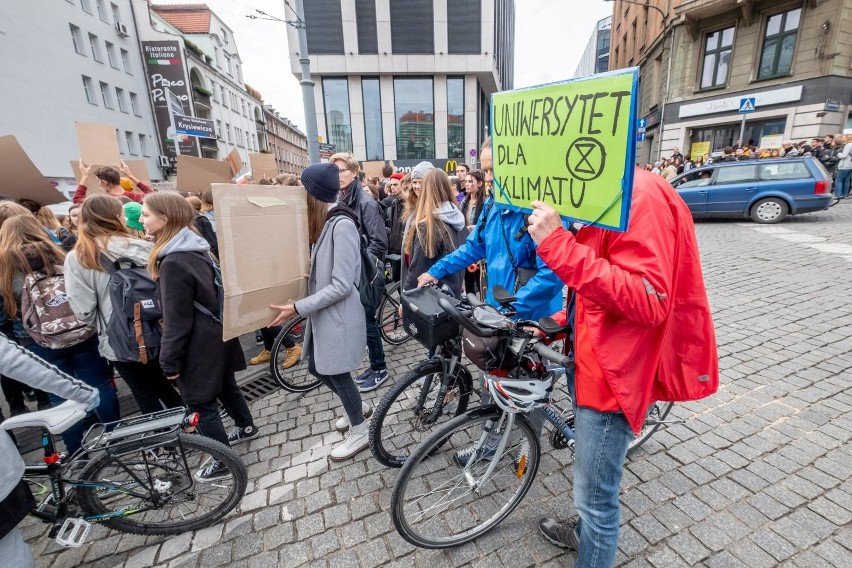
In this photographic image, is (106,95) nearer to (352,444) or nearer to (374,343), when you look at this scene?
(374,343)

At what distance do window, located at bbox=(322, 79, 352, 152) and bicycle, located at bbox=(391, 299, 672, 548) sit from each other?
82.7 feet

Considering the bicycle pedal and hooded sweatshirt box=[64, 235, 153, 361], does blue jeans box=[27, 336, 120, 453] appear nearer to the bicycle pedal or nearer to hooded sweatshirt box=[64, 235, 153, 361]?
hooded sweatshirt box=[64, 235, 153, 361]

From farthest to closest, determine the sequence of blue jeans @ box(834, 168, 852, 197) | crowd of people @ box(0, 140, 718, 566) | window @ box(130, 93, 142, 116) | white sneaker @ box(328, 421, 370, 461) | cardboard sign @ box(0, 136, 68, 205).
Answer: window @ box(130, 93, 142, 116) → blue jeans @ box(834, 168, 852, 197) → cardboard sign @ box(0, 136, 68, 205) → white sneaker @ box(328, 421, 370, 461) → crowd of people @ box(0, 140, 718, 566)

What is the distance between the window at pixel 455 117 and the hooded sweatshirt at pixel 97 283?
25019 millimetres

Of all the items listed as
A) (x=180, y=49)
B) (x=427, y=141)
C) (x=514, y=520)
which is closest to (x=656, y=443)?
(x=514, y=520)

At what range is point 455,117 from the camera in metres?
26.2


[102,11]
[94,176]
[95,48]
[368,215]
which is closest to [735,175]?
[368,215]

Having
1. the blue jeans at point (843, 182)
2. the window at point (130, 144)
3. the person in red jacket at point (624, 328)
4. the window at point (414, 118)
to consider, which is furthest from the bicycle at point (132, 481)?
the window at point (130, 144)

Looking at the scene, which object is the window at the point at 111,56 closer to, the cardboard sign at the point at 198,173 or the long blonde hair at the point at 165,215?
the cardboard sign at the point at 198,173

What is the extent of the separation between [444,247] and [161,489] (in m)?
2.74

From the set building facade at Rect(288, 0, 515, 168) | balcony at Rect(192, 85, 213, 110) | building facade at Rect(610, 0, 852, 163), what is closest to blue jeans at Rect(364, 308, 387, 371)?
building facade at Rect(610, 0, 852, 163)

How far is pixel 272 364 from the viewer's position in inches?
154

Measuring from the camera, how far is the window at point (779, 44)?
1619 cm

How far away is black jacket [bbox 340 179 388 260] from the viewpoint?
4051mm
